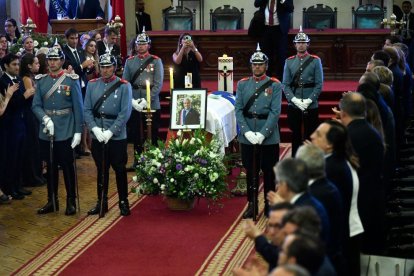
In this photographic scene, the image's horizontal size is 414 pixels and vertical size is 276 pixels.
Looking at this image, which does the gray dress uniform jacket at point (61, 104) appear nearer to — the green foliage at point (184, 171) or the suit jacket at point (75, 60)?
the green foliage at point (184, 171)

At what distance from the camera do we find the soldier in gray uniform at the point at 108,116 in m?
9.02

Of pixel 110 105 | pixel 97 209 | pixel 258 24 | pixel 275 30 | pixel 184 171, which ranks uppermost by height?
pixel 258 24

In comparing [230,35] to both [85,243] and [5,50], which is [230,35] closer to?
[5,50]

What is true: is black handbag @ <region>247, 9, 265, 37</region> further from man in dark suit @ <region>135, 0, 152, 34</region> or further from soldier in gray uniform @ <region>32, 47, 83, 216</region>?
man in dark suit @ <region>135, 0, 152, 34</region>

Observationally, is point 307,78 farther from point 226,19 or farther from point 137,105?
point 226,19

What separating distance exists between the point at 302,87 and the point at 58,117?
A: 10.7 ft

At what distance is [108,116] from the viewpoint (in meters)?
9.05

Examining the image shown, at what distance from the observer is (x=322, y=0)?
1825 centimetres

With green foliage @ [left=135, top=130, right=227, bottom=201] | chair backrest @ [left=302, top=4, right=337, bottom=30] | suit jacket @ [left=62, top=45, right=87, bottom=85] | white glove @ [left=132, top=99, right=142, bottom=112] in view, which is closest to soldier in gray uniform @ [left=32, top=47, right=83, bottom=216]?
green foliage @ [left=135, top=130, right=227, bottom=201]

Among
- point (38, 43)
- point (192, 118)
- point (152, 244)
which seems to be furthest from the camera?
point (38, 43)

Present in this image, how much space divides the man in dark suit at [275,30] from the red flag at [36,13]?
5232 mm

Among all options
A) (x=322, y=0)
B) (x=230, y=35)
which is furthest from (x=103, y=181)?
(x=322, y=0)

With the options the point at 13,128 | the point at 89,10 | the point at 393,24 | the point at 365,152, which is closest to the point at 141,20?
the point at 89,10

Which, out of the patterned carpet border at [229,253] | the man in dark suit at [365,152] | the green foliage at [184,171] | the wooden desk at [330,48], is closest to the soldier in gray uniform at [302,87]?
the green foliage at [184,171]
